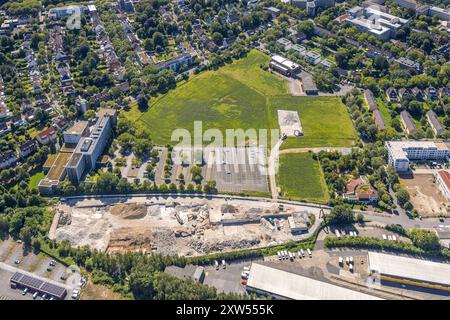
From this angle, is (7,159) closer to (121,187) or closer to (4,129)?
(4,129)

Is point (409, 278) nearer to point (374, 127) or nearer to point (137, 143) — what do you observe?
point (374, 127)

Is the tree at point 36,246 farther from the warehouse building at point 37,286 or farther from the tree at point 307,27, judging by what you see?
the tree at point 307,27

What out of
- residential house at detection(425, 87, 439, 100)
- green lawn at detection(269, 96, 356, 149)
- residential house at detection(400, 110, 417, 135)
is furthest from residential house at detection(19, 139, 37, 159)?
residential house at detection(425, 87, 439, 100)

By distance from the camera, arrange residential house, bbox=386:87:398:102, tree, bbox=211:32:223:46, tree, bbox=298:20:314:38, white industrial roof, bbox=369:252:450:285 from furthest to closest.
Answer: tree, bbox=298:20:314:38, tree, bbox=211:32:223:46, residential house, bbox=386:87:398:102, white industrial roof, bbox=369:252:450:285

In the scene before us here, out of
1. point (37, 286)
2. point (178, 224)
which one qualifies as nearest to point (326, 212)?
point (178, 224)

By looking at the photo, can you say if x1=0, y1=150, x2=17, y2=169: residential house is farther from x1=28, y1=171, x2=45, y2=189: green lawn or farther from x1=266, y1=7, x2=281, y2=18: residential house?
x1=266, y1=7, x2=281, y2=18: residential house
